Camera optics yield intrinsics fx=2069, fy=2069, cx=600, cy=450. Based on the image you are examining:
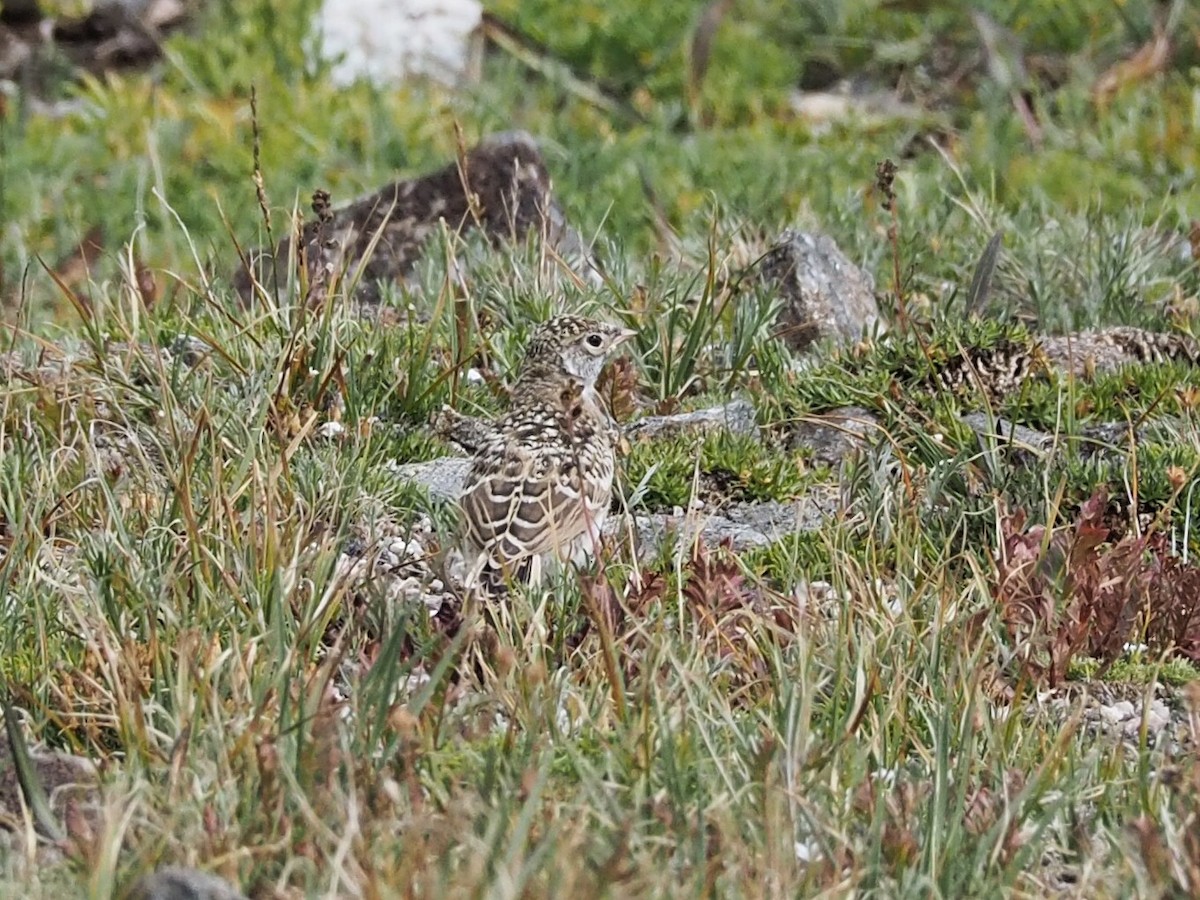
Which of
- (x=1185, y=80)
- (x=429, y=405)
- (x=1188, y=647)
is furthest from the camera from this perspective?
(x=1185, y=80)

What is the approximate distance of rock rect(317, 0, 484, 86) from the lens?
12.7m

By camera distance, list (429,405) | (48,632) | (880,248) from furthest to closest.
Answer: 1. (880,248)
2. (429,405)
3. (48,632)

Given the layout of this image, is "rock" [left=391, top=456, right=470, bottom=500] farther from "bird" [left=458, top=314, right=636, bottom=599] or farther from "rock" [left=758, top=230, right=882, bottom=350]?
"rock" [left=758, top=230, right=882, bottom=350]

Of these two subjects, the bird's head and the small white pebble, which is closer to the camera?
the small white pebble

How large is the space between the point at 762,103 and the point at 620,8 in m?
1.21

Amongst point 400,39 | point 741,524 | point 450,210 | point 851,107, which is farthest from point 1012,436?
point 400,39

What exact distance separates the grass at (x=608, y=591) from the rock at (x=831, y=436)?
0.17 ft

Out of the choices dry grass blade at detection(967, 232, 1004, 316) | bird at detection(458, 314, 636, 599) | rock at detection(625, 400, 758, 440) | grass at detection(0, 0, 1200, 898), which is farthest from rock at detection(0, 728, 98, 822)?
dry grass blade at detection(967, 232, 1004, 316)

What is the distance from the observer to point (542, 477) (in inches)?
237

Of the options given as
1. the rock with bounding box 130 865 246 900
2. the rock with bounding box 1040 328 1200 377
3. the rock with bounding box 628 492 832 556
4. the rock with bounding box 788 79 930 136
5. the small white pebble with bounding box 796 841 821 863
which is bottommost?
the rock with bounding box 628 492 832 556

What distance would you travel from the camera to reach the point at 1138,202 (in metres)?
10.0

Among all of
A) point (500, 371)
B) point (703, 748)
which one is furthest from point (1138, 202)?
point (703, 748)

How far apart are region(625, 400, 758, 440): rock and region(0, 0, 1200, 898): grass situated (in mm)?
107

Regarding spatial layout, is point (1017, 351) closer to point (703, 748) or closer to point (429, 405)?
point (429, 405)
